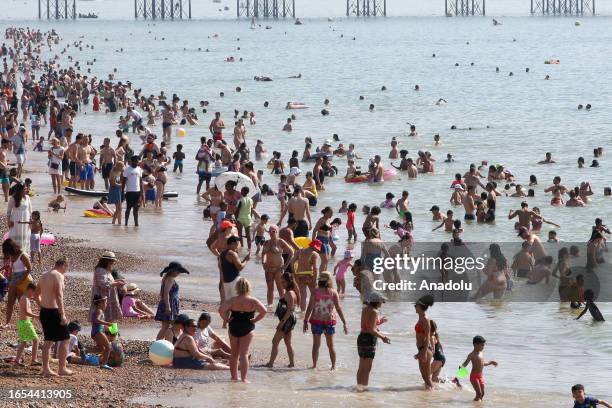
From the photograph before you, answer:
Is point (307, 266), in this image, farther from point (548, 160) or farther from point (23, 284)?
point (548, 160)

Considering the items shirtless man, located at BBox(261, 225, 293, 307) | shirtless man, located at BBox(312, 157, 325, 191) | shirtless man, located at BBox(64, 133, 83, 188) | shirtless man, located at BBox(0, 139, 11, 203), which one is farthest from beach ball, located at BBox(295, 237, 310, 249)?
shirtless man, located at BBox(312, 157, 325, 191)

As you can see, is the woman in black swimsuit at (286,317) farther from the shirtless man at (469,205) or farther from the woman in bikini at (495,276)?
the shirtless man at (469,205)

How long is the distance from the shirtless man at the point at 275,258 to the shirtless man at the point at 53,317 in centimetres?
475

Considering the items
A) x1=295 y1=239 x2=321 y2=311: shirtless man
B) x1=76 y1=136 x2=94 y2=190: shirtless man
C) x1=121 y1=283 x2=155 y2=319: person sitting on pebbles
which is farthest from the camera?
x1=76 y1=136 x2=94 y2=190: shirtless man

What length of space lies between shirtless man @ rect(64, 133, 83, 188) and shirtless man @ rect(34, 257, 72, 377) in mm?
14877

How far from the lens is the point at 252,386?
12.5 meters

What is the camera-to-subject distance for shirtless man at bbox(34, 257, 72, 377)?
11727mm

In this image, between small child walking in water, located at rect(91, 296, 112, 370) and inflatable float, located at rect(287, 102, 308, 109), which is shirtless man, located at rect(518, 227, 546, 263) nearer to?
small child walking in water, located at rect(91, 296, 112, 370)

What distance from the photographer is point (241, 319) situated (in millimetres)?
12227

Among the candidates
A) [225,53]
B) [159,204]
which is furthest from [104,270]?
[225,53]

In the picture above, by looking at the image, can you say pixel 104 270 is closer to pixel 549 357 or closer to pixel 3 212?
pixel 549 357

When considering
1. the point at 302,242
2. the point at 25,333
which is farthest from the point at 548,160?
the point at 25,333

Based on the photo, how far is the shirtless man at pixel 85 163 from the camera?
26359mm

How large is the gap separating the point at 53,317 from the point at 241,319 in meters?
1.87
